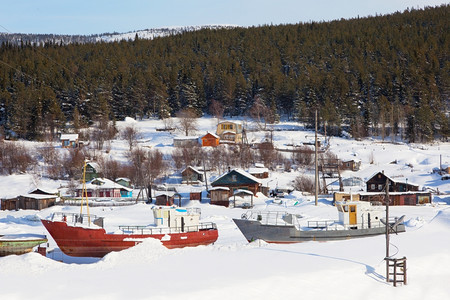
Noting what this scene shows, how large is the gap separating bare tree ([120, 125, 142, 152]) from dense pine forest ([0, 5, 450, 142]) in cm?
721

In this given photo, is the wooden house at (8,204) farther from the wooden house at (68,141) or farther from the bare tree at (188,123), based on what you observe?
the bare tree at (188,123)

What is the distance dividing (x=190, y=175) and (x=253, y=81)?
174 feet

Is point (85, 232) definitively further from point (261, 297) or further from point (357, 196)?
point (357, 196)

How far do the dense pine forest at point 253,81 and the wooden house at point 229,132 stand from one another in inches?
401

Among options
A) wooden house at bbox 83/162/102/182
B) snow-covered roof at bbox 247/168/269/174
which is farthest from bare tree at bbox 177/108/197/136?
snow-covered roof at bbox 247/168/269/174

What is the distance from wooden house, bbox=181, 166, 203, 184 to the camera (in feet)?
196

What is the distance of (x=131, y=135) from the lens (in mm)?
73875

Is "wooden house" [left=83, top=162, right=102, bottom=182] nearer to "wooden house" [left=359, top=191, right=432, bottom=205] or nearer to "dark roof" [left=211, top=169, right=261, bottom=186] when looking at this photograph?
"dark roof" [left=211, top=169, right=261, bottom=186]

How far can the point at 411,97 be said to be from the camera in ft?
310

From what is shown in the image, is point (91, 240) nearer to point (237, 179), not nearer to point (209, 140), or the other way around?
point (237, 179)

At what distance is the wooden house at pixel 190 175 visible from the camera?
59.8 metres

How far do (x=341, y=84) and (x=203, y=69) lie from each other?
4047cm

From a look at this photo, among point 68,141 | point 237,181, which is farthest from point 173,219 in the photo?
point 68,141

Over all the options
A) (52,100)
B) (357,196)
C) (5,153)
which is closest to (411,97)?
(357,196)
